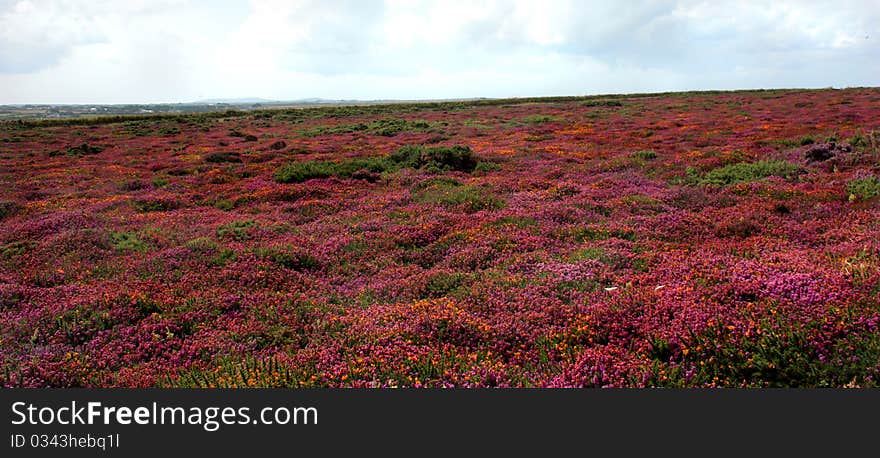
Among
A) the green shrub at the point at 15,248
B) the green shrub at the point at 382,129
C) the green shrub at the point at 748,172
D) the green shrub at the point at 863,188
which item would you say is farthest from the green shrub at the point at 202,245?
the green shrub at the point at 382,129

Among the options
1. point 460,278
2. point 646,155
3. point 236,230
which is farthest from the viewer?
point 646,155

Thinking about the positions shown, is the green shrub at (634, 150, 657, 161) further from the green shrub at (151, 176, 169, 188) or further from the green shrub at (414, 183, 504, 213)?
the green shrub at (151, 176, 169, 188)

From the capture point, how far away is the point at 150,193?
65.1ft

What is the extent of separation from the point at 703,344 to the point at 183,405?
18.8 feet

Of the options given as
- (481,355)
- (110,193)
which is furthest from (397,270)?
(110,193)

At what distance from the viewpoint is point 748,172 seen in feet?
59.2

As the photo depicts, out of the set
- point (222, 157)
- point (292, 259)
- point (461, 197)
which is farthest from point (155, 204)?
point (222, 157)

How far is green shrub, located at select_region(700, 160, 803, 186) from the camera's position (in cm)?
1720

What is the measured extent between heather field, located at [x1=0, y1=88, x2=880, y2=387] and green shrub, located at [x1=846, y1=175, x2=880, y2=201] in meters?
0.09

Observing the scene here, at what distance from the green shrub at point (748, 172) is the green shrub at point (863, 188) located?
2.80 meters

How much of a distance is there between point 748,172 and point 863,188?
15.5 feet

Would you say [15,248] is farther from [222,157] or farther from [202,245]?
[222,157]

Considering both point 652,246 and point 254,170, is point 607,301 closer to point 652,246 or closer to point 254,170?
point 652,246

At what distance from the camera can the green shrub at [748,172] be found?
17203 mm
